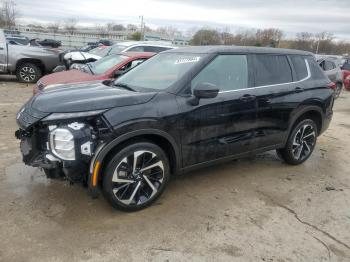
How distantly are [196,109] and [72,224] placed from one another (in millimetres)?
1733

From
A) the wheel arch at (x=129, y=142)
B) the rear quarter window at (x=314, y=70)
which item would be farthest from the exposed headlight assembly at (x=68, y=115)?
the rear quarter window at (x=314, y=70)

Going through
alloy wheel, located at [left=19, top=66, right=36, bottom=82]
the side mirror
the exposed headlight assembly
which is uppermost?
the side mirror

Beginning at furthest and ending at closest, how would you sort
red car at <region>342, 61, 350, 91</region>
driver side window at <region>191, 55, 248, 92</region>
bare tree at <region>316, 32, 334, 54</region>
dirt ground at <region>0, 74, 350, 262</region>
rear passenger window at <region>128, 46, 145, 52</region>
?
bare tree at <region>316, 32, 334, 54</region>
red car at <region>342, 61, 350, 91</region>
rear passenger window at <region>128, 46, 145, 52</region>
driver side window at <region>191, 55, 248, 92</region>
dirt ground at <region>0, 74, 350, 262</region>

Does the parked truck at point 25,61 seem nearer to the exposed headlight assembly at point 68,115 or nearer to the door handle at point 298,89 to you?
the exposed headlight assembly at point 68,115

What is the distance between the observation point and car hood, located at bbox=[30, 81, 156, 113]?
326cm

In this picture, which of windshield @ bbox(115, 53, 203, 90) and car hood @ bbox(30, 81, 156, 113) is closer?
car hood @ bbox(30, 81, 156, 113)

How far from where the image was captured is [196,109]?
375cm

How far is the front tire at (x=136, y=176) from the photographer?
335 cm

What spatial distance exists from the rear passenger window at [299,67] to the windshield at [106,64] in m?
3.99

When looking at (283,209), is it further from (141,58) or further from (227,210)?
(141,58)

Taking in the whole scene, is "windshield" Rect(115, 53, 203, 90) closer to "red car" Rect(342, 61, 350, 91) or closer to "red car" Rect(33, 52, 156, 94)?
"red car" Rect(33, 52, 156, 94)

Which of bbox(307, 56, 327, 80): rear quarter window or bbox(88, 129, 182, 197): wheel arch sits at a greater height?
bbox(307, 56, 327, 80): rear quarter window

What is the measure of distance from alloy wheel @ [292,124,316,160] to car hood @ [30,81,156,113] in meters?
2.60

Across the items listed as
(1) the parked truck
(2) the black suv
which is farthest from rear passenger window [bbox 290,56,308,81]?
(1) the parked truck
